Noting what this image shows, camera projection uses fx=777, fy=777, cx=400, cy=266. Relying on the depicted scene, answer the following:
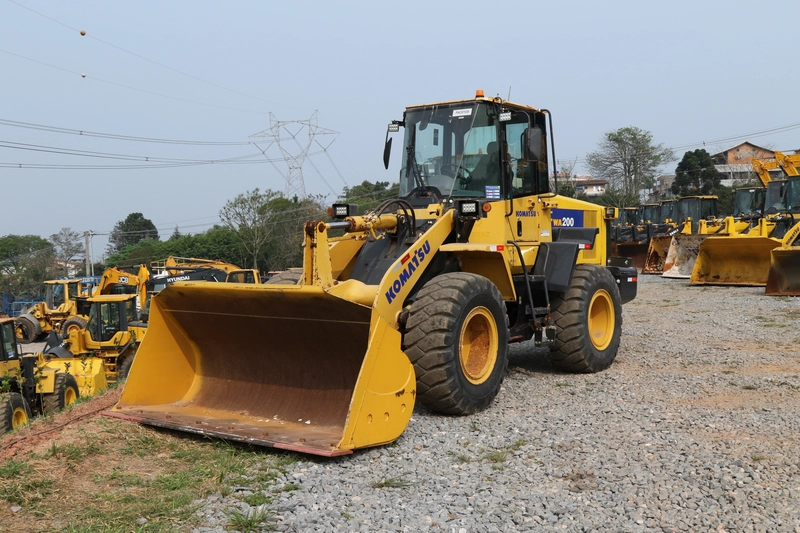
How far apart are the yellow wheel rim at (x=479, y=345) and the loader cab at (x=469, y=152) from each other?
144 centimetres

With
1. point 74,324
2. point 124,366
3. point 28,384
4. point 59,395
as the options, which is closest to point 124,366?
point 124,366

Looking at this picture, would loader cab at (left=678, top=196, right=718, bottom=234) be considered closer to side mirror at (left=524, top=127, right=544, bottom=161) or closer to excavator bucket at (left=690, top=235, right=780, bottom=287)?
excavator bucket at (left=690, top=235, right=780, bottom=287)

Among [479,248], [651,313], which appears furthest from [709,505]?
[651,313]

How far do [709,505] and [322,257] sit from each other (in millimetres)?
3075

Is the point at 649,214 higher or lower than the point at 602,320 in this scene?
higher

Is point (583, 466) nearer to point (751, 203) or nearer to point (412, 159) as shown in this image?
point (412, 159)

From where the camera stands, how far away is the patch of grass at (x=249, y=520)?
4066 mm

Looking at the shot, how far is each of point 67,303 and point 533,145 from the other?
25.2m

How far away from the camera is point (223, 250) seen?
47.4 m

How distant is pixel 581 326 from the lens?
8.00m

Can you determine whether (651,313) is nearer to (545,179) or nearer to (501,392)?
(545,179)

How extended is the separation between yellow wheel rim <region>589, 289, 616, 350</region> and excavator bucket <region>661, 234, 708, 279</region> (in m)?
14.7

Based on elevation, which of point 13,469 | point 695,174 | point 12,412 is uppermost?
point 695,174

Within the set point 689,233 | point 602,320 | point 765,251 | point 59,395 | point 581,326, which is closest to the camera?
point 581,326
